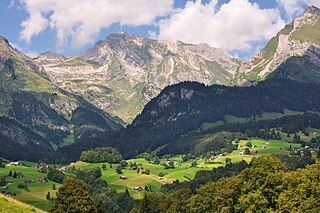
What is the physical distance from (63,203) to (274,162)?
53.4 m

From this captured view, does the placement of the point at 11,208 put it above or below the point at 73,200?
above

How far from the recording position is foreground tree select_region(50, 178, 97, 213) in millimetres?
77938

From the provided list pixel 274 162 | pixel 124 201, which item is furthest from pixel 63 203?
pixel 124 201

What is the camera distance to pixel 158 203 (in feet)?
410

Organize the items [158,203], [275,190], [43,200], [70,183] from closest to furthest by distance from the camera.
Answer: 1. [70,183]
2. [275,190]
3. [158,203]
4. [43,200]

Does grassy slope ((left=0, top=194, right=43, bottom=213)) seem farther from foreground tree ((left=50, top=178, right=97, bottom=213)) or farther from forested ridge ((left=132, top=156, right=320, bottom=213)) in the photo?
forested ridge ((left=132, top=156, right=320, bottom=213))

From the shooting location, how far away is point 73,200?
79125 mm

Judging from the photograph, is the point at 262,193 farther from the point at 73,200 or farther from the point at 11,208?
the point at 11,208

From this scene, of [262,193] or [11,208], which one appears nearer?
[11,208]

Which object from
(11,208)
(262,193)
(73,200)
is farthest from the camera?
(262,193)

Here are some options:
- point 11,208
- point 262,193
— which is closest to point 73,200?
point 11,208

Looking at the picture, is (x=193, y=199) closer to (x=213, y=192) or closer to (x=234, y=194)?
(x=213, y=192)

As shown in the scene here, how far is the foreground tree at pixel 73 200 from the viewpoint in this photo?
3068 inches

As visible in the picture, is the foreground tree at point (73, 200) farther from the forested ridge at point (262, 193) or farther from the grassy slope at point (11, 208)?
the forested ridge at point (262, 193)
